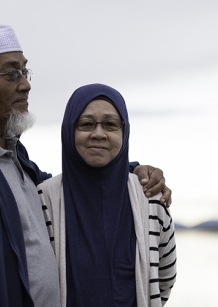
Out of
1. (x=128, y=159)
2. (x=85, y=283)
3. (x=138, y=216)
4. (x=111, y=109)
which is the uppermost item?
(x=111, y=109)

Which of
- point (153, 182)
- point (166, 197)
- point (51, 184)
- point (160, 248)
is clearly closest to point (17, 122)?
point (51, 184)

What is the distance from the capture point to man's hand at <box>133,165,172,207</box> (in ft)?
15.8

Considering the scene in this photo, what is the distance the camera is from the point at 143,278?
15.1 ft

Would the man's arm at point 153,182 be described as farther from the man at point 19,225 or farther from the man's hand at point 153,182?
the man at point 19,225

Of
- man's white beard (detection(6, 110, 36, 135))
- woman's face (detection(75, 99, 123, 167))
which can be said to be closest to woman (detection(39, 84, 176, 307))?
woman's face (detection(75, 99, 123, 167))

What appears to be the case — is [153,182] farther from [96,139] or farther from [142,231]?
[96,139]

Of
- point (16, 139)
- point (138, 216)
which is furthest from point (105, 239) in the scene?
point (16, 139)

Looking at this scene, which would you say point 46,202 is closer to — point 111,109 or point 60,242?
point 60,242

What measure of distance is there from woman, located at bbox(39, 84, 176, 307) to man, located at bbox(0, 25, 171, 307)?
0.14 metres

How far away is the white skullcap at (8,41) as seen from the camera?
191 inches

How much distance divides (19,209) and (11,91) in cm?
82

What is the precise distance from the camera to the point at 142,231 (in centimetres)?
467

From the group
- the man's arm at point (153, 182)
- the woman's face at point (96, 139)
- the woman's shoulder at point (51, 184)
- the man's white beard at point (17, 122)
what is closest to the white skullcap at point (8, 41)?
the man's white beard at point (17, 122)

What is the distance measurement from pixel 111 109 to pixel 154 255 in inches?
38.0
